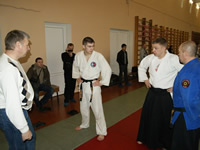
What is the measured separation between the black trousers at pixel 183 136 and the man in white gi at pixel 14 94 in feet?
4.37

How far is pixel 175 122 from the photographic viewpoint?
1616 mm

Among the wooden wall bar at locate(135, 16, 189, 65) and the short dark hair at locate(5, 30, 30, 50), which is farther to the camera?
the wooden wall bar at locate(135, 16, 189, 65)

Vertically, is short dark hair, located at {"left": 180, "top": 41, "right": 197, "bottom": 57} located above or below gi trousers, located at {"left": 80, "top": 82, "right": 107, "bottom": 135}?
above

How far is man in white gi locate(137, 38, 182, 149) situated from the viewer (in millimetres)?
2031

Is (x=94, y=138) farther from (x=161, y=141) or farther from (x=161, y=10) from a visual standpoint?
(x=161, y=10)

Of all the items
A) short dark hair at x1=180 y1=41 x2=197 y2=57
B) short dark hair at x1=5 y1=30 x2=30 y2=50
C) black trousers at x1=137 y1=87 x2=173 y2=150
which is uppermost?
short dark hair at x1=5 y1=30 x2=30 y2=50

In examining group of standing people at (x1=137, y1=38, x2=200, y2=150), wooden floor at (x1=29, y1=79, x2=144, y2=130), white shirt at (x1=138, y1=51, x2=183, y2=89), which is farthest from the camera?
wooden floor at (x1=29, y1=79, x2=144, y2=130)

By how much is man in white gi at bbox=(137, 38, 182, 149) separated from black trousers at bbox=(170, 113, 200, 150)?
0.48 meters

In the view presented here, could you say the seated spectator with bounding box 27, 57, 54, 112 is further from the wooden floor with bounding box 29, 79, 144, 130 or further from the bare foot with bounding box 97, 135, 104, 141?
the bare foot with bounding box 97, 135, 104, 141

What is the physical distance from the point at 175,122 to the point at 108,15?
510 cm

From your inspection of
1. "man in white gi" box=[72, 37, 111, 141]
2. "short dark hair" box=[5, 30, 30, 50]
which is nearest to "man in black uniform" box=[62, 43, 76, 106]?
"man in white gi" box=[72, 37, 111, 141]

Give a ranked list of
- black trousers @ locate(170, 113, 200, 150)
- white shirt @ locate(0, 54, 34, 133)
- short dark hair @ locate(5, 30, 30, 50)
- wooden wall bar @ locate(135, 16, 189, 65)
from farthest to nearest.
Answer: wooden wall bar @ locate(135, 16, 189, 65) → black trousers @ locate(170, 113, 200, 150) → short dark hair @ locate(5, 30, 30, 50) → white shirt @ locate(0, 54, 34, 133)

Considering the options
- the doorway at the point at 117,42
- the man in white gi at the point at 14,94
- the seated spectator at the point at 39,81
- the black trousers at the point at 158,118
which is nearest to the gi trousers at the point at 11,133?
the man in white gi at the point at 14,94

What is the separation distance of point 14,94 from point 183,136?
5.02 ft
